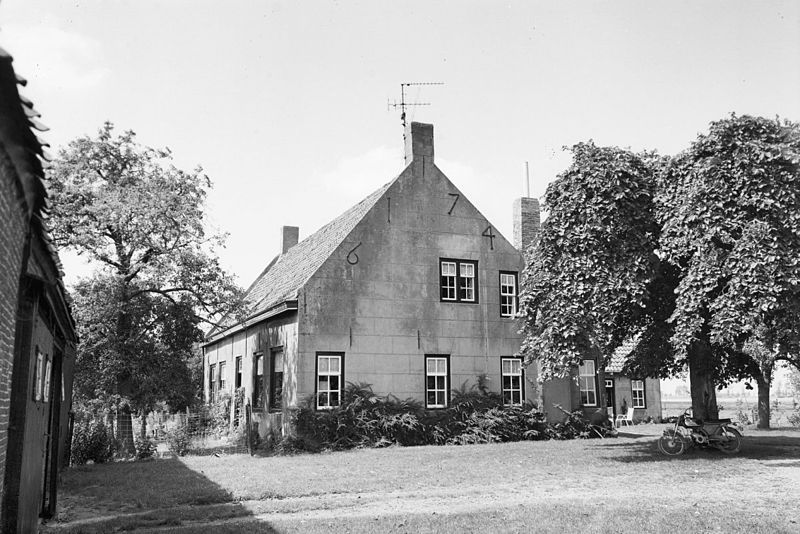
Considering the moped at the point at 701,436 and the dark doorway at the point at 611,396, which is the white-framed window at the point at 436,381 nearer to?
the moped at the point at 701,436

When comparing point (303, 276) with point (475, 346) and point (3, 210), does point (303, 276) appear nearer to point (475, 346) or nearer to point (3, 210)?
point (475, 346)

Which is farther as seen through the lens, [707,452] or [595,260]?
[707,452]

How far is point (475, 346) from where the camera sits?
2442cm

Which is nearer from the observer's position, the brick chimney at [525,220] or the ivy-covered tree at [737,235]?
the ivy-covered tree at [737,235]

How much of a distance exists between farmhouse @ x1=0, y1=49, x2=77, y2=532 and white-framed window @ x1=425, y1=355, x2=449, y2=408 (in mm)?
15177

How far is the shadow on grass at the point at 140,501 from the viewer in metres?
10.4

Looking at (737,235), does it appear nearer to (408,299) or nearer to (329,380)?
(408,299)

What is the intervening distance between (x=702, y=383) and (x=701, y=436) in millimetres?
1536

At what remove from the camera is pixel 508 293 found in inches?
1000

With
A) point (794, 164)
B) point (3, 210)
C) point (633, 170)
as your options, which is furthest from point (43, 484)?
point (794, 164)

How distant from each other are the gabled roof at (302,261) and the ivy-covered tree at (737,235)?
34.1 ft

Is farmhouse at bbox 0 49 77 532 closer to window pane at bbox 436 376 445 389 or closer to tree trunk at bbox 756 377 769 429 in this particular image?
window pane at bbox 436 376 445 389

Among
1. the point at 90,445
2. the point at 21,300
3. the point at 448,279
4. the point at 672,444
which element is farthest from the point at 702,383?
the point at 21,300

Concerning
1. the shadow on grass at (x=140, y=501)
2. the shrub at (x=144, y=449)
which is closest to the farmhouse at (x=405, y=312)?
the shrub at (x=144, y=449)
